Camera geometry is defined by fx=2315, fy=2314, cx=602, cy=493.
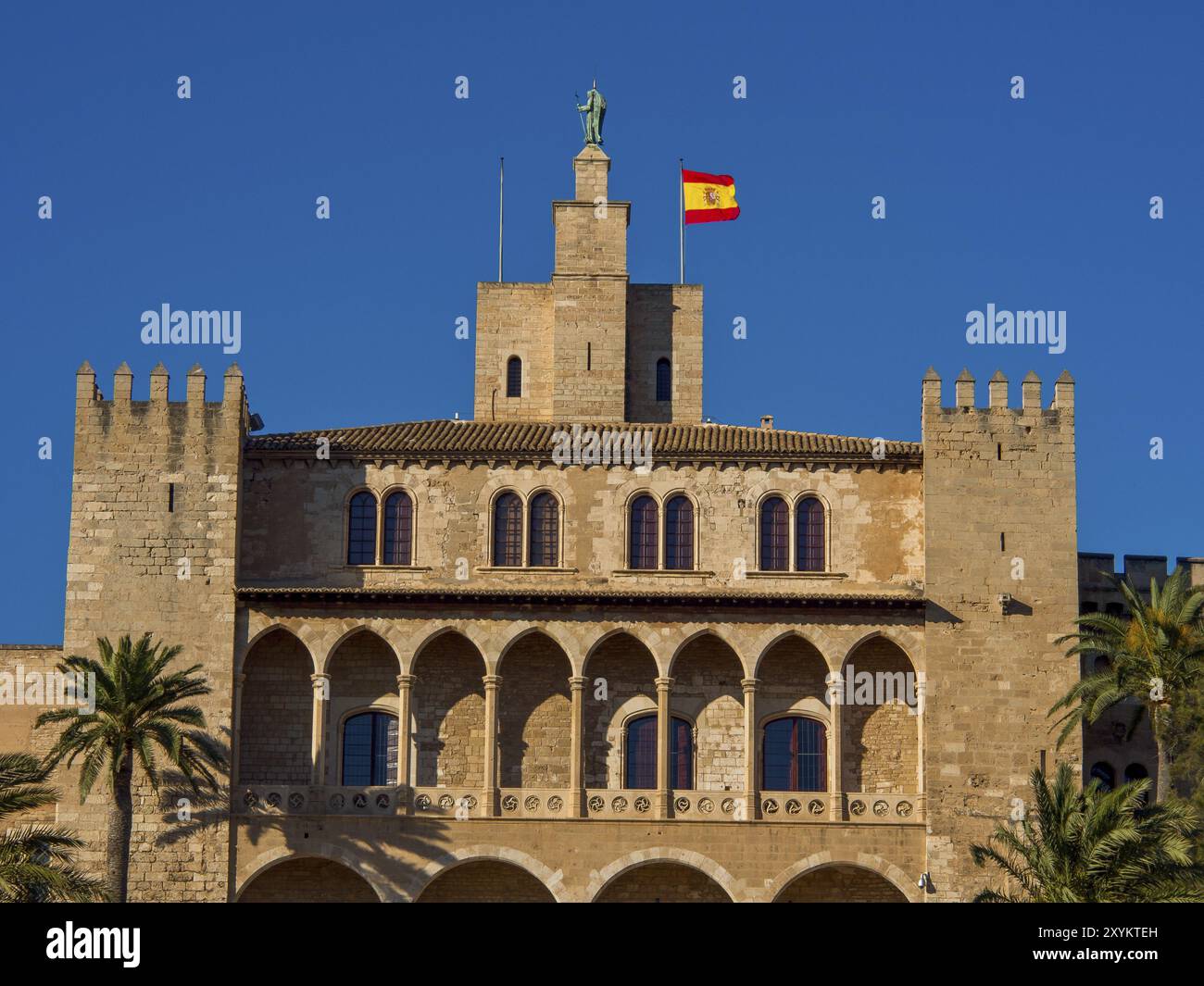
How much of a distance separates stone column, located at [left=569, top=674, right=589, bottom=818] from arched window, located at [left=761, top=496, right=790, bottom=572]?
517 centimetres

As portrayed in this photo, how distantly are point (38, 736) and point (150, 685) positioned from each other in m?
5.87

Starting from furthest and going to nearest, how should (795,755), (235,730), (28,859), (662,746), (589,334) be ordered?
1. (589,334)
2. (795,755)
3. (662,746)
4. (235,730)
5. (28,859)

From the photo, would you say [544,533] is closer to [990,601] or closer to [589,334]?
[589,334]

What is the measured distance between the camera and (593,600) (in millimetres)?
52906

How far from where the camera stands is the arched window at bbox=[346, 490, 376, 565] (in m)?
54.3

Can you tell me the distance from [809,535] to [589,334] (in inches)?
420

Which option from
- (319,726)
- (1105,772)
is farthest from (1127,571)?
(319,726)

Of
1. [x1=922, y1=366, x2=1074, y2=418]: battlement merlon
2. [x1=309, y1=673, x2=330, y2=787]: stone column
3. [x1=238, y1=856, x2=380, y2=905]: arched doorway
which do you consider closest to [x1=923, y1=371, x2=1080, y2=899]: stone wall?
[x1=922, y1=366, x2=1074, y2=418]: battlement merlon

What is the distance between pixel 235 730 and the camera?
52.2 meters

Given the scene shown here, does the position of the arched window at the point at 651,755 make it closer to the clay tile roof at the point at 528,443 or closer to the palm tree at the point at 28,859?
the clay tile roof at the point at 528,443

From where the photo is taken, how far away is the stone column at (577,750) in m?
51.9
